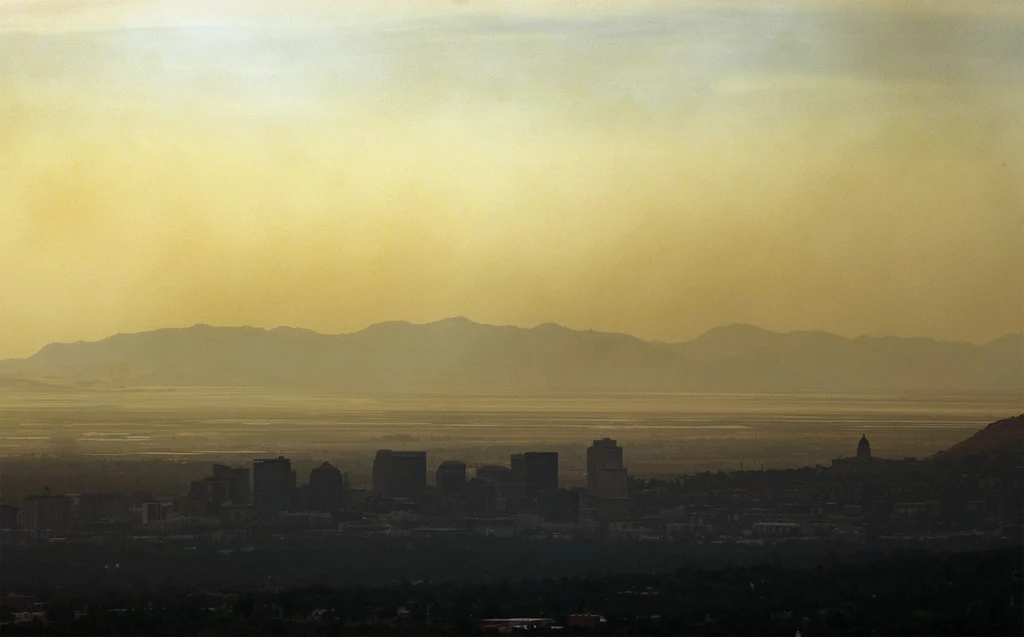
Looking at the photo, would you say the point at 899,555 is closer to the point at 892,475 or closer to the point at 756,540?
the point at 756,540

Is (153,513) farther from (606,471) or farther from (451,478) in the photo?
(606,471)

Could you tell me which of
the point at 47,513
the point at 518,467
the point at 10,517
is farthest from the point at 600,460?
the point at 10,517

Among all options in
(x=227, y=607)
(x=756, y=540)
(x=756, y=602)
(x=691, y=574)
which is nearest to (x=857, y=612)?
(x=756, y=602)

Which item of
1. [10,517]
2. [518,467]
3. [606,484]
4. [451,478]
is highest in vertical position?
[518,467]

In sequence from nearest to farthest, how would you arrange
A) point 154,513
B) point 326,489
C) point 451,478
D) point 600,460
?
1. point 154,513
2. point 326,489
3. point 451,478
4. point 600,460

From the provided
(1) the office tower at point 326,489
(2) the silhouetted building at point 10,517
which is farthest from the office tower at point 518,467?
(2) the silhouetted building at point 10,517

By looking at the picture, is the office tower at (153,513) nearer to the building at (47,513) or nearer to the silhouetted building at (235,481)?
the building at (47,513)

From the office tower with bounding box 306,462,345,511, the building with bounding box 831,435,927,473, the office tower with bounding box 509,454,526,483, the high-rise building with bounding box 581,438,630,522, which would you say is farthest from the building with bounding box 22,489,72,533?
the building with bounding box 831,435,927,473

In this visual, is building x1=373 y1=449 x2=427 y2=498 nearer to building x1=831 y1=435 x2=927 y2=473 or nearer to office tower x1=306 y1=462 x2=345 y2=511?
office tower x1=306 y1=462 x2=345 y2=511
